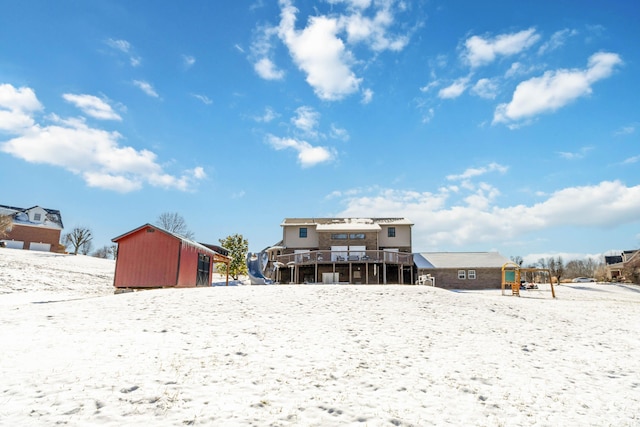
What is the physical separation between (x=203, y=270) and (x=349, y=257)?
11164 millimetres

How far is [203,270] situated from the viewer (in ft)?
100

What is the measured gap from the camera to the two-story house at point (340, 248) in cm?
3456

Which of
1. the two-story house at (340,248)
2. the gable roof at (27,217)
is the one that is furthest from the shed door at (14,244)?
the two-story house at (340,248)

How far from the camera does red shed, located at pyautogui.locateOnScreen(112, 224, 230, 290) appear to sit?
25312 millimetres

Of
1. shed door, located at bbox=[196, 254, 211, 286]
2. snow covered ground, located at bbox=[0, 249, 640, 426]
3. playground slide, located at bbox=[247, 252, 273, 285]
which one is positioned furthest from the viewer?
playground slide, located at bbox=[247, 252, 273, 285]

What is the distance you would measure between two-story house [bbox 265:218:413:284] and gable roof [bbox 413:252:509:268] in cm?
489

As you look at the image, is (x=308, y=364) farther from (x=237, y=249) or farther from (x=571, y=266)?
(x=571, y=266)

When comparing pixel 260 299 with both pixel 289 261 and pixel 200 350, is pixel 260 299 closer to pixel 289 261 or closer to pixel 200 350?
pixel 200 350

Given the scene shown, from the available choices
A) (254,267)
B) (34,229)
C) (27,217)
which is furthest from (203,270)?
(27,217)

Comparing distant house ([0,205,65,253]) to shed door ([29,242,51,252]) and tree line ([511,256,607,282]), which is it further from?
tree line ([511,256,607,282])

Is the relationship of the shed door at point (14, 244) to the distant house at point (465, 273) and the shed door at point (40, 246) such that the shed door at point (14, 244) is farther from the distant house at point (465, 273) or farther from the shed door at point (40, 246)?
the distant house at point (465, 273)

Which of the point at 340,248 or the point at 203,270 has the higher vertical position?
the point at 340,248

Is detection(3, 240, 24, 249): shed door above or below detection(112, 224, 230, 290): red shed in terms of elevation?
above

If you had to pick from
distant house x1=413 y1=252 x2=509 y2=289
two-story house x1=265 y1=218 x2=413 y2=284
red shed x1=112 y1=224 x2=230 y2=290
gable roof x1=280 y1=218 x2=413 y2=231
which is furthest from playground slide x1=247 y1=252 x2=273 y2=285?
distant house x1=413 y1=252 x2=509 y2=289
